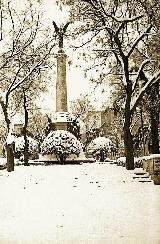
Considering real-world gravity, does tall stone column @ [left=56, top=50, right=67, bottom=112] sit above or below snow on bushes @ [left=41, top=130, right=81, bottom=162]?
above

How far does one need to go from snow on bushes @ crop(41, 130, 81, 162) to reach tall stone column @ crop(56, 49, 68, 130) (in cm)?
358

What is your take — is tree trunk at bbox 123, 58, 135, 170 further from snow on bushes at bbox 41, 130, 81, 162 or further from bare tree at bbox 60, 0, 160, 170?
snow on bushes at bbox 41, 130, 81, 162

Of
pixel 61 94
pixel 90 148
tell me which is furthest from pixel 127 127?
pixel 90 148

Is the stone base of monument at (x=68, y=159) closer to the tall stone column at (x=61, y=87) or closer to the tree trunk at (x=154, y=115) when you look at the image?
the tall stone column at (x=61, y=87)

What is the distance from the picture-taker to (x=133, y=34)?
2239 cm

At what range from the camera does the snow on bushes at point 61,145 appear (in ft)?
107

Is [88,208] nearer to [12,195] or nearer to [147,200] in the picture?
[147,200]

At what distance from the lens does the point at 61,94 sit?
36969mm

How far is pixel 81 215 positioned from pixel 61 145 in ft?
79.5

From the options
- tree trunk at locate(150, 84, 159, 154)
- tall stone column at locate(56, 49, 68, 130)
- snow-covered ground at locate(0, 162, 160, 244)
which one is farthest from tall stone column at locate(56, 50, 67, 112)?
snow-covered ground at locate(0, 162, 160, 244)

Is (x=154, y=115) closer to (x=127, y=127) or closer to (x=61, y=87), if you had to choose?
(x=127, y=127)

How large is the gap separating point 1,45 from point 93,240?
19336mm

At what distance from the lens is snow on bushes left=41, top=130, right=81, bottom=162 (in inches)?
1288

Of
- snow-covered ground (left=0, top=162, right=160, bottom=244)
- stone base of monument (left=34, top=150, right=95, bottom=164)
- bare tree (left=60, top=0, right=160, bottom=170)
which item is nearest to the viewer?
A: snow-covered ground (left=0, top=162, right=160, bottom=244)
